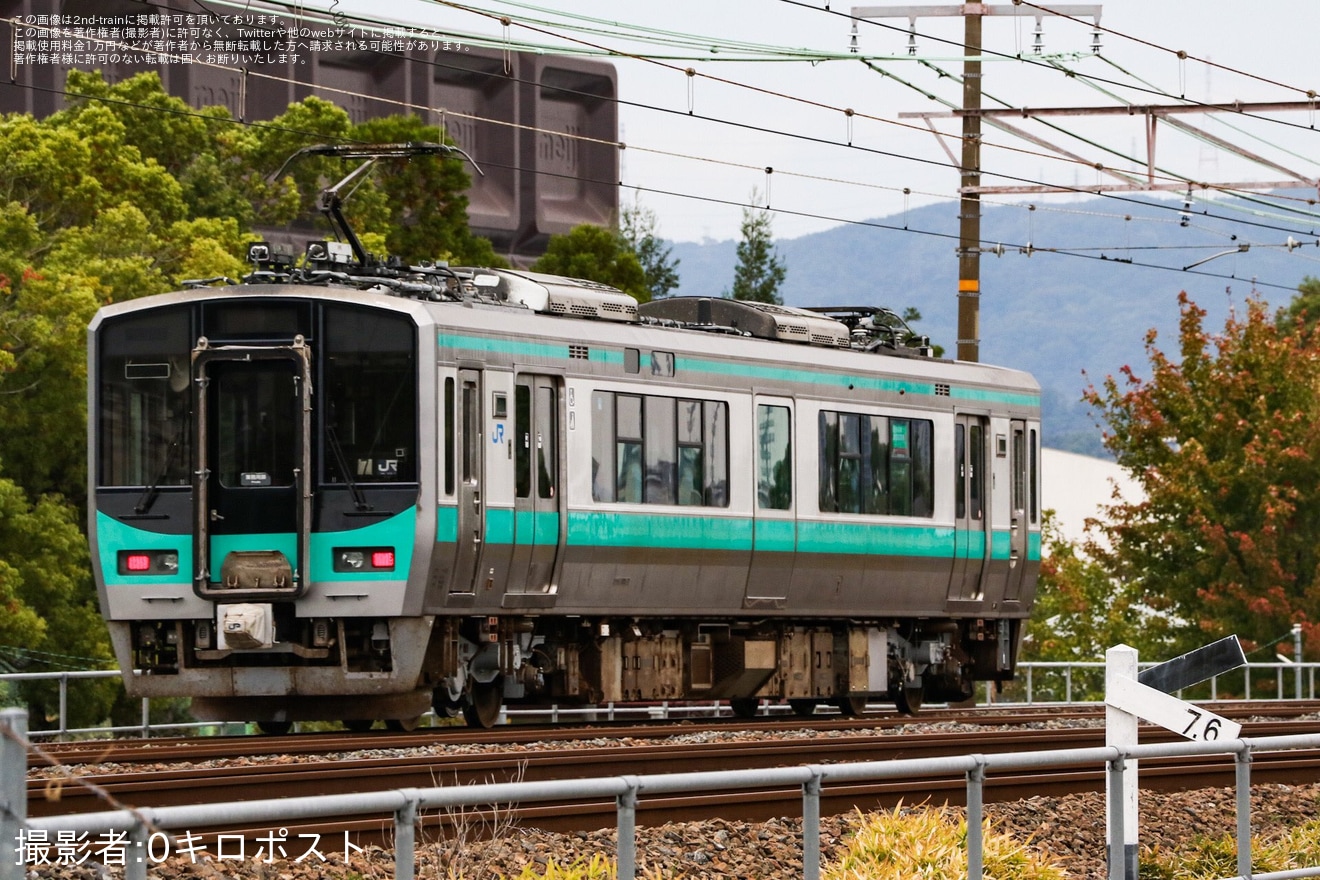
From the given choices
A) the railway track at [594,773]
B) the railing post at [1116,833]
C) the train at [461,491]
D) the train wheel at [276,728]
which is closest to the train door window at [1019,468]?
the train at [461,491]

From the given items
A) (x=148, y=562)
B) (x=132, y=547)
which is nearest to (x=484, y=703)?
(x=148, y=562)

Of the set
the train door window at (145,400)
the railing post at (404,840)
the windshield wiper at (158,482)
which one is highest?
the train door window at (145,400)

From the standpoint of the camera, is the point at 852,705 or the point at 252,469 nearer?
the point at 252,469

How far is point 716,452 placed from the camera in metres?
21.8

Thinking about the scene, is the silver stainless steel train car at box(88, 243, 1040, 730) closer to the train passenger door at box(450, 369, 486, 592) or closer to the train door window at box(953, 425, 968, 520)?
the train passenger door at box(450, 369, 486, 592)

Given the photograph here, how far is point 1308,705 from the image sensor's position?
2909 centimetres

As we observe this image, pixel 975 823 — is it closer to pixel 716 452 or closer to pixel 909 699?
pixel 716 452

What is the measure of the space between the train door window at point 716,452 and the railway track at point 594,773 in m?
2.45

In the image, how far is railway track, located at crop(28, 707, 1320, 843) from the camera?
12.6m

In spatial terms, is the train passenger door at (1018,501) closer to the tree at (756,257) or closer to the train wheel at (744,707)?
the train wheel at (744,707)

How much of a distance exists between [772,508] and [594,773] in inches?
287

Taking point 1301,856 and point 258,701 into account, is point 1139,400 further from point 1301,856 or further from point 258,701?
point 1301,856

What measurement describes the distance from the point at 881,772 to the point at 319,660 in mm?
10332

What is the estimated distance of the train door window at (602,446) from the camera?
20406 millimetres
